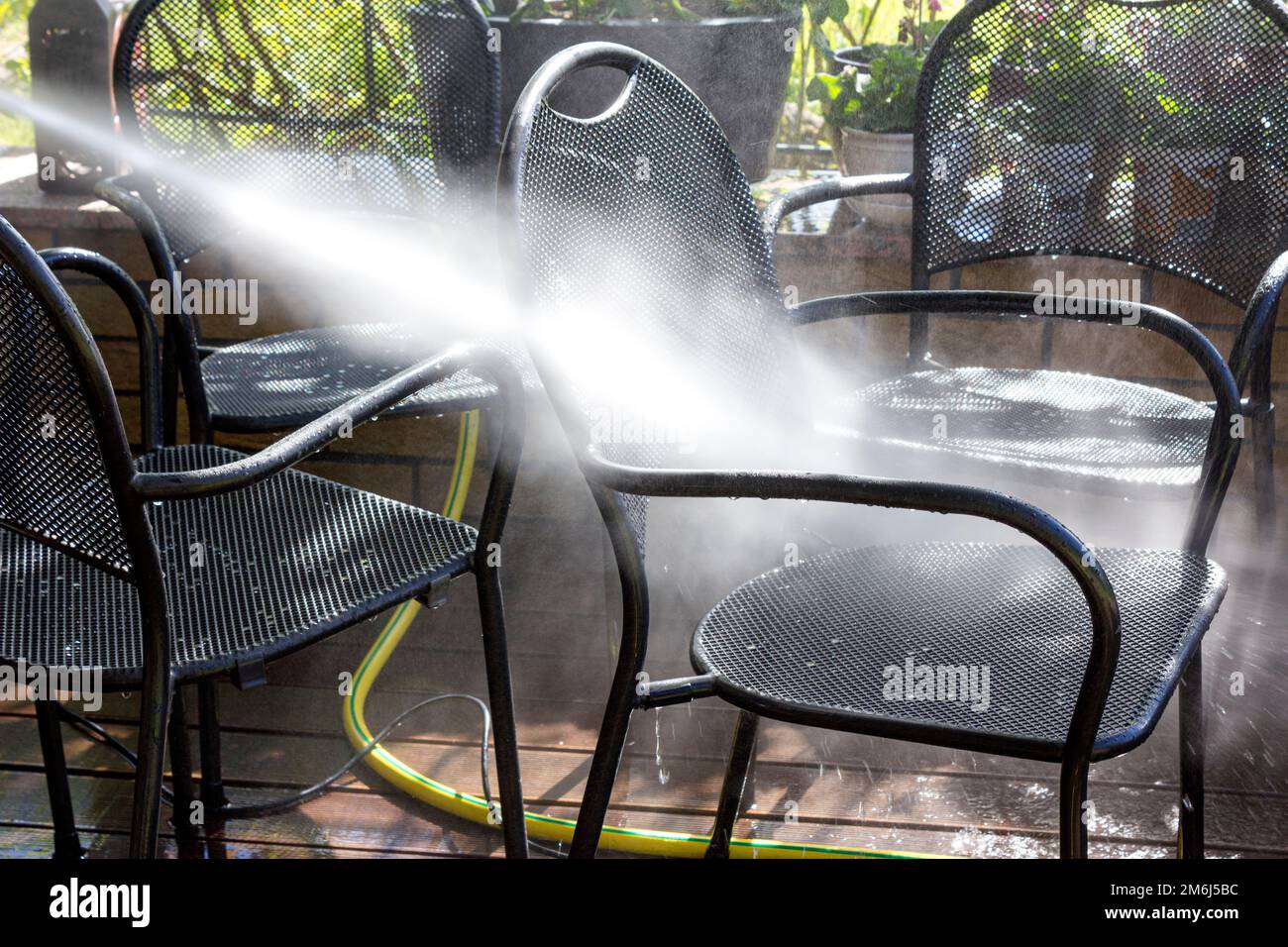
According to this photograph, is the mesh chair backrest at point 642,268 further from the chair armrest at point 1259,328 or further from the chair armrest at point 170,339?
the chair armrest at point 170,339

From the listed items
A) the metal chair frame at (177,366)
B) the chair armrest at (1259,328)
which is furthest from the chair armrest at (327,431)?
the chair armrest at (1259,328)

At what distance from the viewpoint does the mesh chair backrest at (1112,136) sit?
185 cm

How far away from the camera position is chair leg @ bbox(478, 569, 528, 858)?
1.39 m

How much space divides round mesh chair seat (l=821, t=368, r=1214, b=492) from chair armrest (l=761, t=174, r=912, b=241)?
275mm

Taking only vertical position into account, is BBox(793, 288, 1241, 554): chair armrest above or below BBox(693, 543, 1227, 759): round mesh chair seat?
above

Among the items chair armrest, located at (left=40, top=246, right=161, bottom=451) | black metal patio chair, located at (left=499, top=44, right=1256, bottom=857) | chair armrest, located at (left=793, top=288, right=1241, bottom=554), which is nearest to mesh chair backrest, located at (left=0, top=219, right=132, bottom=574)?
black metal patio chair, located at (left=499, top=44, right=1256, bottom=857)

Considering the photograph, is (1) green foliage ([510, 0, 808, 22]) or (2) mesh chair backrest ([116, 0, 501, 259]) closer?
(2) mesh chair backrest ([116, 0, 501, 259])

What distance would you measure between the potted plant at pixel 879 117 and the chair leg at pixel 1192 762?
3.66ft

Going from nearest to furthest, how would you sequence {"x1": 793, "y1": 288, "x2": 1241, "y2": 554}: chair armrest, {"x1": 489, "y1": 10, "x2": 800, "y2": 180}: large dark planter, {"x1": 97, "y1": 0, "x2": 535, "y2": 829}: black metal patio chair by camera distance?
{"x1": 793, "y1": 288, "x2": 1241, "y2": 554}: chair armrest → {"x1": 97, "y1": 0, "x2": 535, "y2": 829}: black metal patio chair → {"x1": 489, "y1": 10, "x2": 800, "y2": 180}: large dark planter

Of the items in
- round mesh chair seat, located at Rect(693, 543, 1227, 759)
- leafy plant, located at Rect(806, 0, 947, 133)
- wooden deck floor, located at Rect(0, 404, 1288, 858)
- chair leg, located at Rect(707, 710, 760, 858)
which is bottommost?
wooden deck floor, located at Rect(0, 404, 1288, 858)

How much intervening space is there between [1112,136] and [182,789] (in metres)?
1.58

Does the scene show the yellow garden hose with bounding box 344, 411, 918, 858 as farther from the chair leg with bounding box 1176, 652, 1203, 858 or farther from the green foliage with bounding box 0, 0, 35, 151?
the green foliage with bounding box 0, 0, 35, 151
